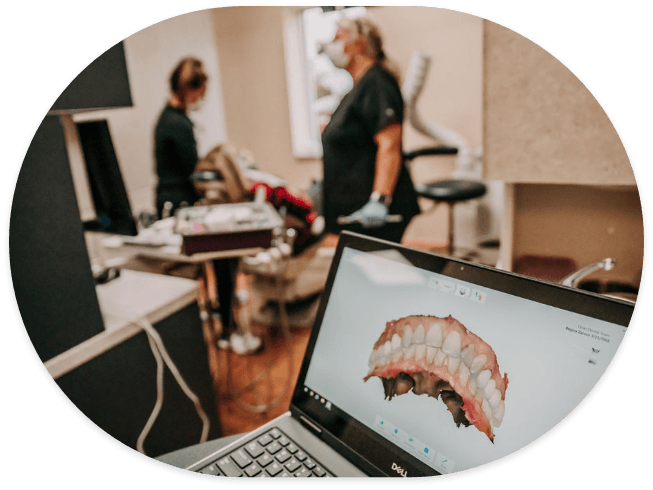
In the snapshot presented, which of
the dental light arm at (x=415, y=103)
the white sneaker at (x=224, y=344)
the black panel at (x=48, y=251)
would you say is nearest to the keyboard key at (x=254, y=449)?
the black panel at (x=48, y=251)

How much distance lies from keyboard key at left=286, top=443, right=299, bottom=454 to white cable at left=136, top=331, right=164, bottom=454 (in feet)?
1.48

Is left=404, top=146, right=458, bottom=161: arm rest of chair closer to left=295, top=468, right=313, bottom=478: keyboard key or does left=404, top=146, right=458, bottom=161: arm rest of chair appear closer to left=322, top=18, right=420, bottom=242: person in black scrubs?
left=322, top=18, right=420, bottom=242: person in black scrubs

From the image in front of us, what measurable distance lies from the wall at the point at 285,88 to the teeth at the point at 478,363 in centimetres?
211

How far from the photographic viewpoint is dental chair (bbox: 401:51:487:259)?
1.91 meters

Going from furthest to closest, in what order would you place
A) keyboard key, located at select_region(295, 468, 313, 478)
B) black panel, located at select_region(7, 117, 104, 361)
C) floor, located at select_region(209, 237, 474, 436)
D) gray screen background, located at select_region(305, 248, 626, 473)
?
1. floor, located at select_region(209, 237, 474, 436)
2. black panel, located at select_region(7, 117, 104, 361)
3. keyboard key, located at select_region(295, 468, 313, 478)
4. gray screen background, located at select_region(305, 248, 626, 473)

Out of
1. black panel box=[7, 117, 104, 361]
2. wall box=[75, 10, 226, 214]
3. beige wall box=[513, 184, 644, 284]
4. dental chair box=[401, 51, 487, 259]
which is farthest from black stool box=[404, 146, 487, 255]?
black panel box=[7, 117, 104, 361]

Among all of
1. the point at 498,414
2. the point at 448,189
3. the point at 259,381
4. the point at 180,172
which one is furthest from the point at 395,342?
the point at 448,189

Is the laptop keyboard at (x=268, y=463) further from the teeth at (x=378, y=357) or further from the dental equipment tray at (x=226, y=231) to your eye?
the dental equipment tray at (x=226, y=231)

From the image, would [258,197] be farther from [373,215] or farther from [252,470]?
[252,470]

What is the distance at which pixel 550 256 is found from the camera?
71 centimetres

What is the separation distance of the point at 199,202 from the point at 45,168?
3.14 ft

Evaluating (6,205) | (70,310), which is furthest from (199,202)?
(6,205)

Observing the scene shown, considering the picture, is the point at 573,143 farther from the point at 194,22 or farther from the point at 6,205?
the point at 194,22

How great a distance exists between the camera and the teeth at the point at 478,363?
1.29 feet
